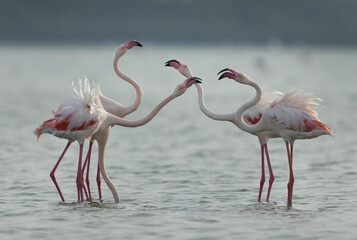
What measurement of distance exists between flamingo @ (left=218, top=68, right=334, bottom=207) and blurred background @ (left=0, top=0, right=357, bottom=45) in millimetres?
130371

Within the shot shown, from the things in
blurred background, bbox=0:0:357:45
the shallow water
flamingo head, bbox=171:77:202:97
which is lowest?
the shallow water

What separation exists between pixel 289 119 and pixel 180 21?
160 m

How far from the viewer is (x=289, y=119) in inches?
312

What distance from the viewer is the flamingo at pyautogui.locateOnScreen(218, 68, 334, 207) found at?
26.1 ft

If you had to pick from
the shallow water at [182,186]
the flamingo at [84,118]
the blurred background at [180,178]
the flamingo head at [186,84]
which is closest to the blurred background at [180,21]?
the blurred background at [180,178]

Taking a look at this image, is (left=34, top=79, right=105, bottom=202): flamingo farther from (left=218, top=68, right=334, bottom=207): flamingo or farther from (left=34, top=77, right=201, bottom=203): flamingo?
(left=218, top=68, right=334, bottom=207): flamingo

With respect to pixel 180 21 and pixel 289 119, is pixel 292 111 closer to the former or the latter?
pixel 289 119

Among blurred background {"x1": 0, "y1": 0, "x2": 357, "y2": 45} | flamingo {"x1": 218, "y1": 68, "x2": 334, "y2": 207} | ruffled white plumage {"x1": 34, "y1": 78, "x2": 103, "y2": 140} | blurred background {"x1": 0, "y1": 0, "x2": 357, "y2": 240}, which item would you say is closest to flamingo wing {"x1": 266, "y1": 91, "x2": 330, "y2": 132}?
flamingo {"x1": 218, "y1": 68, "x2": 334, "y2": 207}

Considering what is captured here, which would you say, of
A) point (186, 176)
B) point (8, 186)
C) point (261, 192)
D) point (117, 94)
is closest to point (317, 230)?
point (261, 192)

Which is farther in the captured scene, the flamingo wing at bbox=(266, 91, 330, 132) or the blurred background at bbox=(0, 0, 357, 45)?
the blurred background at bbox=(0, 0, 357, 45)

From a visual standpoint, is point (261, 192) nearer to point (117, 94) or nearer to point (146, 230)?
point (146, 230)

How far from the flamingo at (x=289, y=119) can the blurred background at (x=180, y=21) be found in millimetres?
130371

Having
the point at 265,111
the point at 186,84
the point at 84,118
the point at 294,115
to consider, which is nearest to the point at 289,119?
the point at 294,115

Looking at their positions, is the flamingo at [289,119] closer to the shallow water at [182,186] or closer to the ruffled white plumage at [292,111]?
the ruffled white plumage at [292,111]
